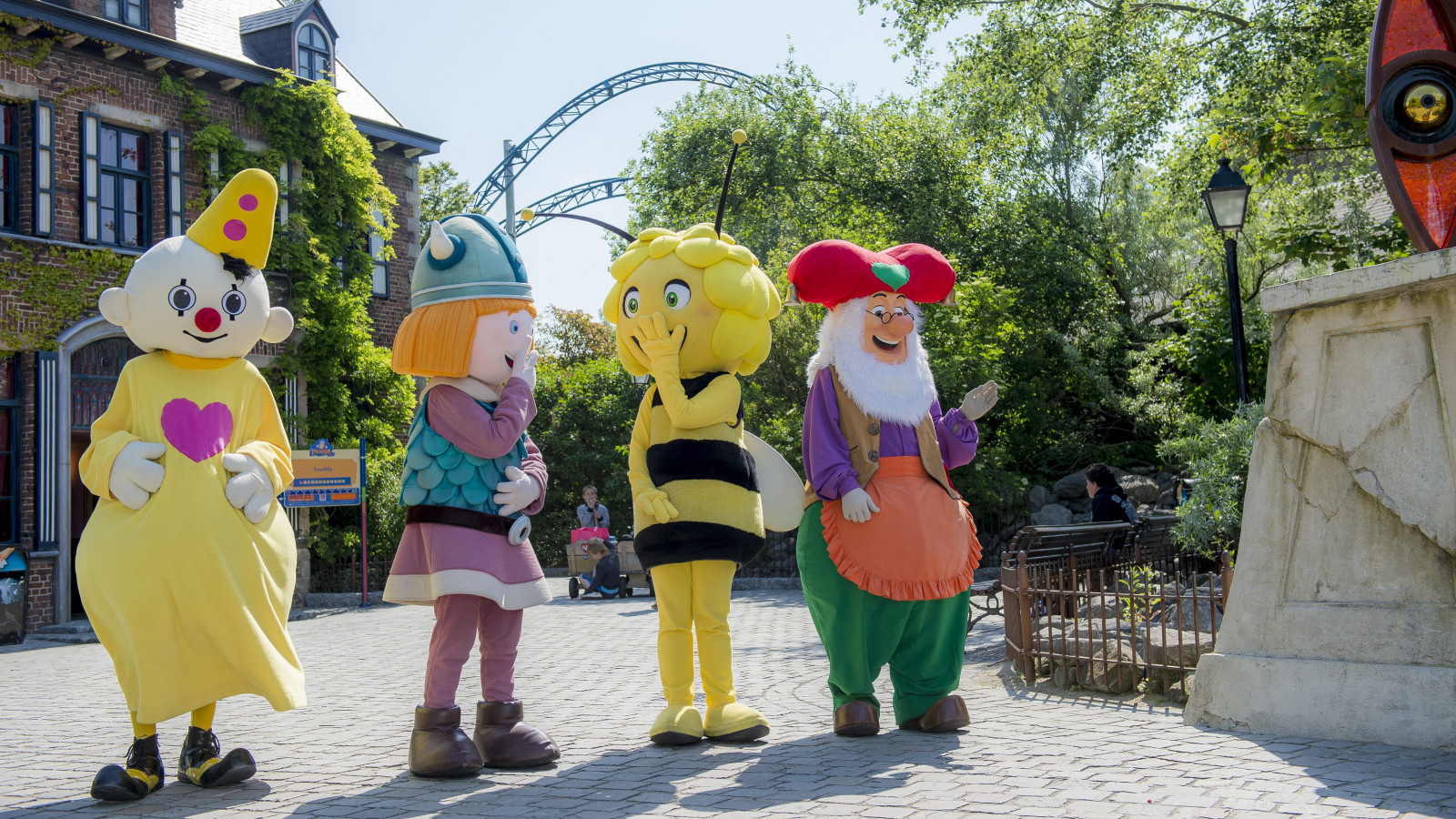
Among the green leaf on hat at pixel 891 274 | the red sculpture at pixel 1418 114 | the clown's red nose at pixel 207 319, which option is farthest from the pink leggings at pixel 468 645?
the red sculpture at pixel 1418 114

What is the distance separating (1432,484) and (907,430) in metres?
2.11

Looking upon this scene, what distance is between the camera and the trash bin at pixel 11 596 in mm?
11977

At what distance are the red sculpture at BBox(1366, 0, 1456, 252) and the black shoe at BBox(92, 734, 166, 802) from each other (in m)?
5.54

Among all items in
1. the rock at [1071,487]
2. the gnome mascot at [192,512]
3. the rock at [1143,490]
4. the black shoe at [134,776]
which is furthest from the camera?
the rock at [1071,487]

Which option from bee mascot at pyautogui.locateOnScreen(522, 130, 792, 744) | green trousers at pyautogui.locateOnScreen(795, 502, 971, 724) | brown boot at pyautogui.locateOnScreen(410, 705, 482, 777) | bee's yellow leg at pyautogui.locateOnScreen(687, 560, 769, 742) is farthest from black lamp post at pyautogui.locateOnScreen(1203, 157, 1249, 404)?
brown boot at pyautogui.locateOnScreen(410, 705, 482, 777)

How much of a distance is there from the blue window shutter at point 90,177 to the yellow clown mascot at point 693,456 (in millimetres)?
11541

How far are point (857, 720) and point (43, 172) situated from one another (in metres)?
13.0

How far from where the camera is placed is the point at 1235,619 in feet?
16.6

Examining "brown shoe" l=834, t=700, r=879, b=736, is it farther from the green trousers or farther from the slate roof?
the slate roof

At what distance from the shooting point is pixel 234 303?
15.9 ft

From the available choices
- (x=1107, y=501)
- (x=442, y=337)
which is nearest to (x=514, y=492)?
(x=442, y=337)

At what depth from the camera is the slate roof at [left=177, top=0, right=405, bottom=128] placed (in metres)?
16.0

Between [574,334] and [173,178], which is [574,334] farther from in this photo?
Result: [173,178]

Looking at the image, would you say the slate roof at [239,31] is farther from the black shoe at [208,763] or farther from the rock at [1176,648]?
the rock at [1176,648]
